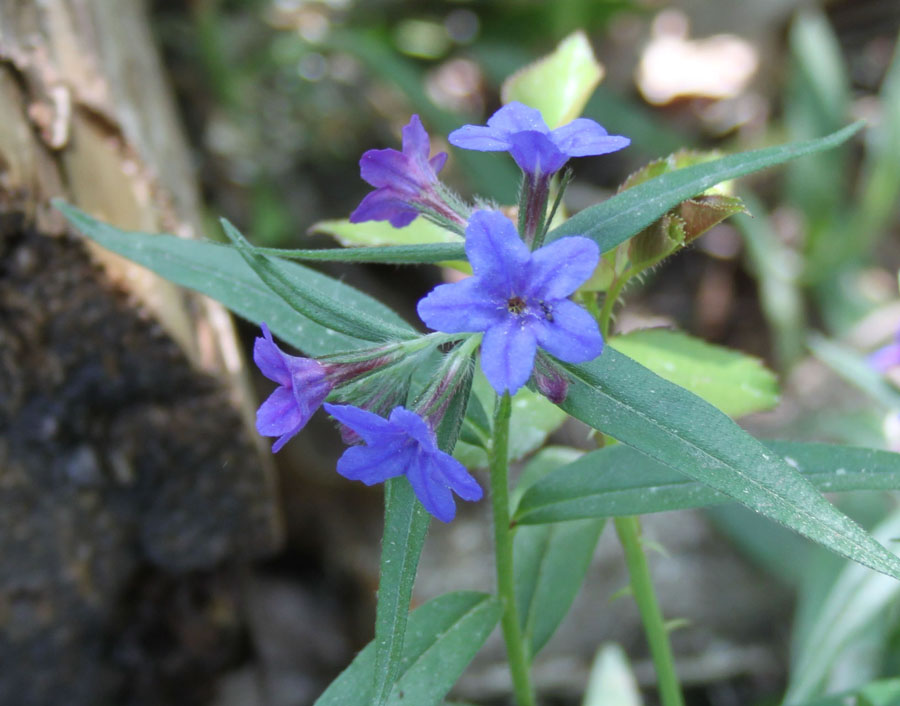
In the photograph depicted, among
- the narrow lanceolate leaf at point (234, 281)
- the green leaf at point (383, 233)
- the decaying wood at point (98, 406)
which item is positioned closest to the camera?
the narrow lanceolate leaf at point (234, 281)

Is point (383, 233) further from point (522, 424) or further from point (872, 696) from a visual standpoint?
point (872, 696)

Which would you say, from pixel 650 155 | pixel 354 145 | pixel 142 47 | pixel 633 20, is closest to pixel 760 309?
pixel 650 155

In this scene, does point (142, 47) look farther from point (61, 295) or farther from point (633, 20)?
point (633, 20)

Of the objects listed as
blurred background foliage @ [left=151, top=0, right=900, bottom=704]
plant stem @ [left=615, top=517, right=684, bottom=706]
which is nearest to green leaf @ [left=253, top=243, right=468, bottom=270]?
plant stem @ [left=615, top=517, right=684, bottom=706]

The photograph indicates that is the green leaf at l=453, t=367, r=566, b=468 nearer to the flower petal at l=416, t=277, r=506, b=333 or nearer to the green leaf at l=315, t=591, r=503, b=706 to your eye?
the green leaf at l=315, t=591, r=503, b=706

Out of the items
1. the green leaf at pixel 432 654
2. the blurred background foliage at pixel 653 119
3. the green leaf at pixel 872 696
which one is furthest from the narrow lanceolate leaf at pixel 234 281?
the blurred background foliage at pixel 653 119

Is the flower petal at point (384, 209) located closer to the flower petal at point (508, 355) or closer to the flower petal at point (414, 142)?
the flower petal at point (414, 142)

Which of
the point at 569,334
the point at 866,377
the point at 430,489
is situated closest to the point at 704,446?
the point at 569,334
